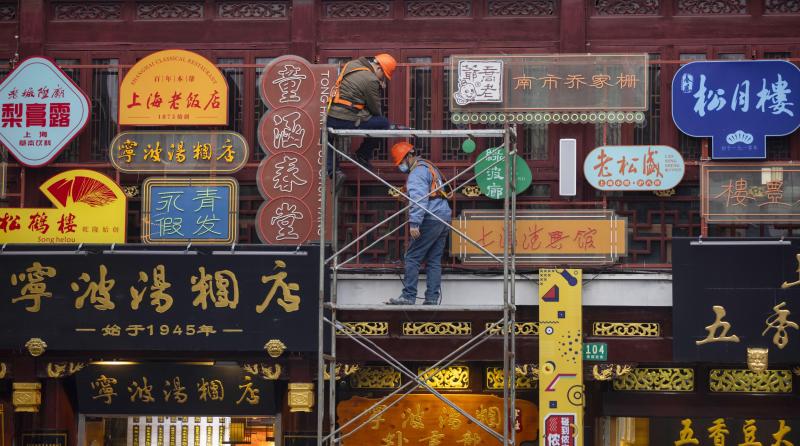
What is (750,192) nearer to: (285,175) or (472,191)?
(472,191)

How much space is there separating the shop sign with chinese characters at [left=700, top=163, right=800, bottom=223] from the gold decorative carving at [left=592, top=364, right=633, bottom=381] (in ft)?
7.46

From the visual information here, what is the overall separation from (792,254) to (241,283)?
7185 millimetres

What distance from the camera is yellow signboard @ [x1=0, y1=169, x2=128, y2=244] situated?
1619 centimetres

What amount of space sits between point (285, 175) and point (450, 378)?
3705mm

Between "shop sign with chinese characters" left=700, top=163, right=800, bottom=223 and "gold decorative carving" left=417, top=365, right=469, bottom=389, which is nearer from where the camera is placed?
"shop sign with chinese characters" left=700, top=163, right=800, bottom=223

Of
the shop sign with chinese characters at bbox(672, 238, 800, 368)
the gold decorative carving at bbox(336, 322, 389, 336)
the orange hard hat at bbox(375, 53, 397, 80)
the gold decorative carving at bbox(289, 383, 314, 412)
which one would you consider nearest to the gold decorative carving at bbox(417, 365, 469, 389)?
the gold decorative carving at bbox(336, 322, 389, 336)

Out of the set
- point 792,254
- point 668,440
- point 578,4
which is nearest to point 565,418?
point 668,440

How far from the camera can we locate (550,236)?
1565 centimetres

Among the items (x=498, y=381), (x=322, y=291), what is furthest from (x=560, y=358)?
(x=322, y=291)

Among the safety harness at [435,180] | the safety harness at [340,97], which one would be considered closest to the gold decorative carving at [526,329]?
the safety harness at [435,180]

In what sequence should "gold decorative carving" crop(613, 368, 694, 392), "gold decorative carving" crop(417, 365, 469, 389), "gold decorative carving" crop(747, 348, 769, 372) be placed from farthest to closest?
1. "gold decorative carving" crop(417, 365, 469, 389)
2. "gold decorative carving" crop(613, 368, 694, 392)
3. "gold decorative carving" crop(747, 348, 769, 372)

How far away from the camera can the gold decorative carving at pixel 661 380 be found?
53.2 ft

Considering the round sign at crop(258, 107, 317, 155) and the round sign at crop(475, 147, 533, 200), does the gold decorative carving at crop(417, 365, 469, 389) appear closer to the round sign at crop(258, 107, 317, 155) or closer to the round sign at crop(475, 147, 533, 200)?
the round sign at crop(475, 147, 533, 200)

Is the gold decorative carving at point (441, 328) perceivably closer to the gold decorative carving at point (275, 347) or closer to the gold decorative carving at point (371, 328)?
the gold decorative carving at point (371, 328)
